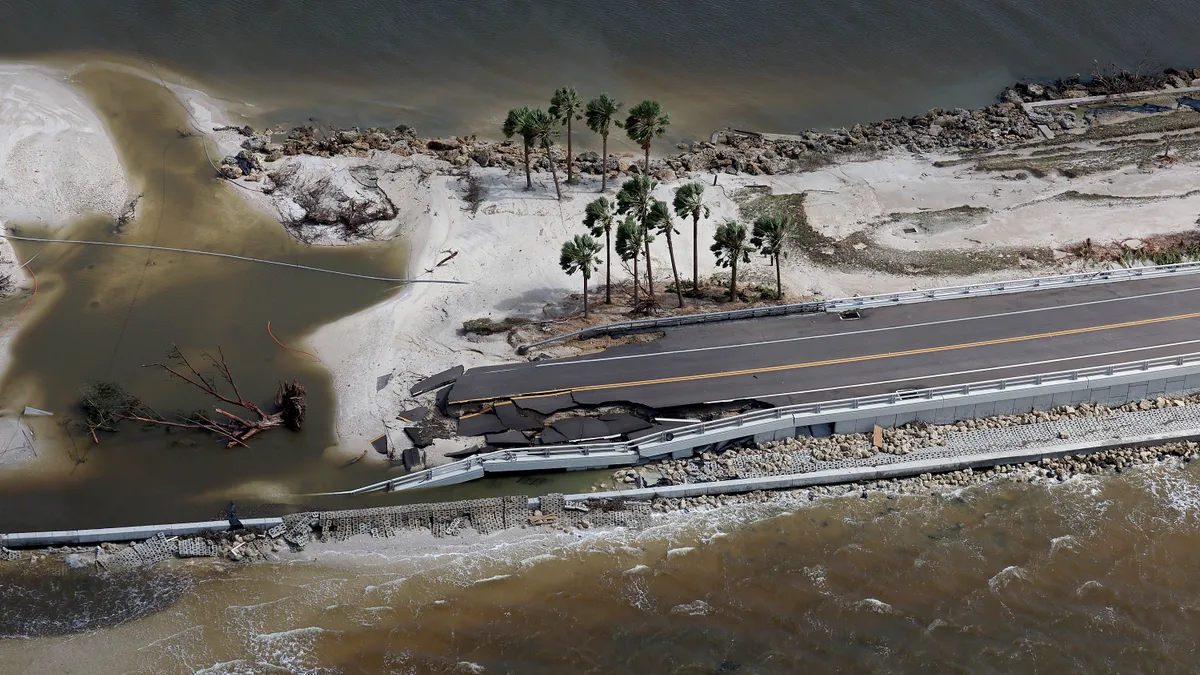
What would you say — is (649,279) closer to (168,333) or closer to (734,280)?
(734,280)

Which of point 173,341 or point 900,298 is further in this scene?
point 900,298

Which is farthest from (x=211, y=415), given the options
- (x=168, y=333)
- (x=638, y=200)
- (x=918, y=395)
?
(x=918, y=395)

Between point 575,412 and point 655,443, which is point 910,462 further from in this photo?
point 575,412

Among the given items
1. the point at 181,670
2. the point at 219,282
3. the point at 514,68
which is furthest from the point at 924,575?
the point at 514,68

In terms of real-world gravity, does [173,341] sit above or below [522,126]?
below

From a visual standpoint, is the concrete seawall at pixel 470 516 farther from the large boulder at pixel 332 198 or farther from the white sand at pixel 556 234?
the large boulder at pixel 332 198

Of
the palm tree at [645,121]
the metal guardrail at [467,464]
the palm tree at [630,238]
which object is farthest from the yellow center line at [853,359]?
the palm tree at [645,121]

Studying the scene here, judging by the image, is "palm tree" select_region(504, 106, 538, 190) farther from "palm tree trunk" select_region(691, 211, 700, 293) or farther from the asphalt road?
the asphalt road

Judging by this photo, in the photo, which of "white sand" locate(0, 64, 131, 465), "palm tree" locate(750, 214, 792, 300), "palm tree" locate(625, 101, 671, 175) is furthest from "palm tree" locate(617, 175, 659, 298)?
"white sand" locate(0, 64, 131, 465)

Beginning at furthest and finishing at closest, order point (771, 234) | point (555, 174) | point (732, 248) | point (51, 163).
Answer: point (51, 163) → point (555, 174) → point (732, 248) → point (771, 234)
